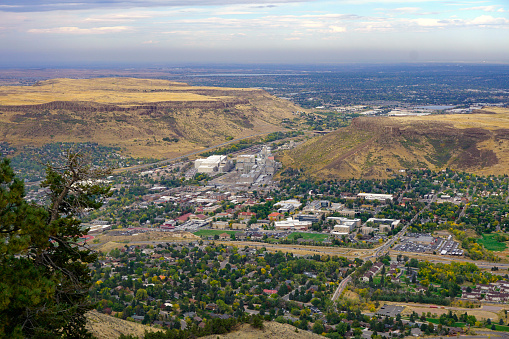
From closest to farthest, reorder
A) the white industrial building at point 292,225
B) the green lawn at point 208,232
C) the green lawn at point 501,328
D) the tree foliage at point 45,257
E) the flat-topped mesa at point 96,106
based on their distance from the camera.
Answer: the tree foliage at point 45,257
the green lawn at point 501,328
the green lawn at point 208,232
the white industrial building at point 292,225
the flat-topped mesa at point 96,106

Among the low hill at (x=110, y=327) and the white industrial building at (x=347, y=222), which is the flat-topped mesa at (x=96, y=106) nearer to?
the white industrial building at (x=347, y=222)

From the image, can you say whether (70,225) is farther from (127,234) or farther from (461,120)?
(461,120)

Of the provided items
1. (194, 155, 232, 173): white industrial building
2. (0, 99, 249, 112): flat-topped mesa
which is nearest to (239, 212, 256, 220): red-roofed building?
(194, 155, 232, 173): white industrial building

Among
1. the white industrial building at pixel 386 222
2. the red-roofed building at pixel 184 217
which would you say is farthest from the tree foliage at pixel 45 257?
the white industrial building at pixel 386 222

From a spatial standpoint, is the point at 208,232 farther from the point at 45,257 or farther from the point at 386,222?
the point at 45,257

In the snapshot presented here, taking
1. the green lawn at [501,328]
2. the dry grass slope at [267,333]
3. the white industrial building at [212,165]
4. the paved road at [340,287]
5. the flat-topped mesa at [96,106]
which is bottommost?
Result: the paved road at [340,287]

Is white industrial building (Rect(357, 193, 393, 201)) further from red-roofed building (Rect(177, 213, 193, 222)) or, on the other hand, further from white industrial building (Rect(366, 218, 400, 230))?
red-roofed building (Rect(177, 213, 193, 222))

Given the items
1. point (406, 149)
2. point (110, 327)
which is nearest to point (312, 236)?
point (110, 327)
